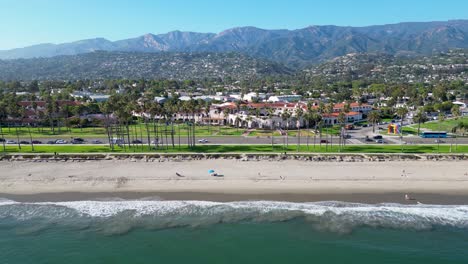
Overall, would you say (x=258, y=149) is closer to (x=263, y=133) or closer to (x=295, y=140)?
(x=295, y=140)

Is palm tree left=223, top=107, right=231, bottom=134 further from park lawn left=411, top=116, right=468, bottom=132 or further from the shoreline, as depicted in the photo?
the shoreline

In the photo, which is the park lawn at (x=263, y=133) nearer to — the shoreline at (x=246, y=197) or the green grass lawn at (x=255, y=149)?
the green grass lawn at (x=255, y=149)

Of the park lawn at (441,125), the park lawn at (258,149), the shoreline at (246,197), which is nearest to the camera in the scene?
the shoreline at (246,197)

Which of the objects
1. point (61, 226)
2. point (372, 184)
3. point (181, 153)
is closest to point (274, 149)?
point (181, 153)

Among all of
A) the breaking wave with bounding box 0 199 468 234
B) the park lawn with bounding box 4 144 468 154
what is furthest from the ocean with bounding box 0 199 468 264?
the park lawn with bounding box 4 144 468 154

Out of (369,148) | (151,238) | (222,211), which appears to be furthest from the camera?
(369,148)

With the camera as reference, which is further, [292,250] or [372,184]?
[372,184]

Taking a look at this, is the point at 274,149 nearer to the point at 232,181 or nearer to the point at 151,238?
the point at 232,181

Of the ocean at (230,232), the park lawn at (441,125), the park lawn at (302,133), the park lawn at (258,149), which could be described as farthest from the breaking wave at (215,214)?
the park lawn at (441,125)
